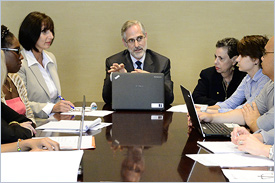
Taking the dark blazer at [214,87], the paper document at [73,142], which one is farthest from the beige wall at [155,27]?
the paper document at [73,142]

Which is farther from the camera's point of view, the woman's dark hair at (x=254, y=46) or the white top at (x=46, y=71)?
the white top at (x=46, y=71)

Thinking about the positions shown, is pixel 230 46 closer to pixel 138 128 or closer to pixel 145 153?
pixel 138 128

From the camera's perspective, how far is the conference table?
1378 mm

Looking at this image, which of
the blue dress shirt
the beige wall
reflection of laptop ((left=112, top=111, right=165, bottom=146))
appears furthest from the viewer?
the beige wall

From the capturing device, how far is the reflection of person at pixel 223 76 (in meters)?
4.06

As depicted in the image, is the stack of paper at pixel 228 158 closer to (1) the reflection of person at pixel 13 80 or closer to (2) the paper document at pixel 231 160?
(2) the paper document at pixel 231 160

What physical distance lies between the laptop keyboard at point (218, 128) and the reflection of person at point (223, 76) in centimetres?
158

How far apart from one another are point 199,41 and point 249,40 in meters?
1.68

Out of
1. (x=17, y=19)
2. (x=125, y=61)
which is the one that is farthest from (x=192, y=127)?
(x=17, y=19)

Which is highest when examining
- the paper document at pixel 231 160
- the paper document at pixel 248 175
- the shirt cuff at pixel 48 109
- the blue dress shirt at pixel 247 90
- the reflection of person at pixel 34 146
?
the blue dress shirt at pixel 247 90

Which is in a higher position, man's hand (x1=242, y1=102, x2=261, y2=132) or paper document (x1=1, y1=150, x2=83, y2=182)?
man's hand (x1=242, y1=102, x2=261, y2=132)

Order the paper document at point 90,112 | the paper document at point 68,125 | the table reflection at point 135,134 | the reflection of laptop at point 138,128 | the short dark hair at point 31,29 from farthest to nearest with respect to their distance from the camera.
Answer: the short dark hair at point 31,29 < the paper document at point 90,112 < the paper document at point 68,125 < the reflection of laptop at point 138,128 < the table reflection at point 135,134

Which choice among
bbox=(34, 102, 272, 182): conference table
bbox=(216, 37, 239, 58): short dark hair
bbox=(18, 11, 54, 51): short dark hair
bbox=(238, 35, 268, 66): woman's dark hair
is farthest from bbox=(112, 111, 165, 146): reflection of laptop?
bbox=(216, 37, 239, 58): short dark hair

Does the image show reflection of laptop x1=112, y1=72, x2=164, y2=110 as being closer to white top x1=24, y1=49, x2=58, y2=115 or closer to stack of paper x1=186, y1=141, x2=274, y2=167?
white top x1=24, y1=49, x2=58, y2=115
